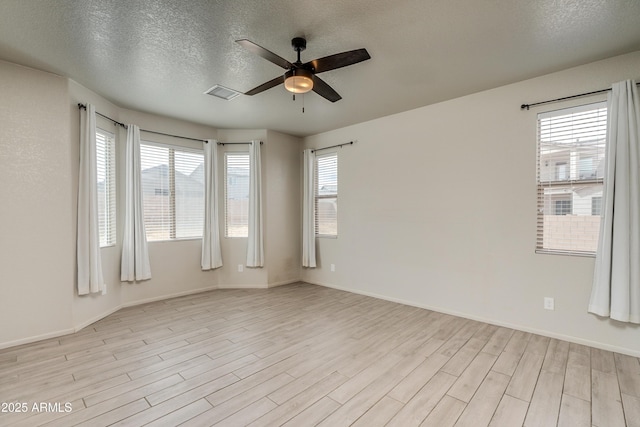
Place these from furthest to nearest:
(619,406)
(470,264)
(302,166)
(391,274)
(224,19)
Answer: (302,166), (391,274), (470,264), (224,19), (619,406)

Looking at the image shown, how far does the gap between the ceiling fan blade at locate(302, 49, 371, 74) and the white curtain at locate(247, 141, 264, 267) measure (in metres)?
2.94

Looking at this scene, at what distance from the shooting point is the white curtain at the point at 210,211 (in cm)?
484

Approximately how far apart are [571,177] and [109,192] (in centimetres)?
554

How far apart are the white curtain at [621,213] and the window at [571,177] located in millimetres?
172

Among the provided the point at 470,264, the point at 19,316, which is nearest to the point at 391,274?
the point at 470,264

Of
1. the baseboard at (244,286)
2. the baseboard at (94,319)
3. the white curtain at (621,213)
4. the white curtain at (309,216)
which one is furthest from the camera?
the white curtain at (309,216)

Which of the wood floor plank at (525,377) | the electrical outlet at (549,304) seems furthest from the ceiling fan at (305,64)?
the electrical outlet at (549,304)

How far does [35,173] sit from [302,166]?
3814 millimetres

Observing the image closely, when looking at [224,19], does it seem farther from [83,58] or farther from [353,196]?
[353,196]

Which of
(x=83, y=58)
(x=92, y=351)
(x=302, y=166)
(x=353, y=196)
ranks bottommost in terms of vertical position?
(x=92, y=351)

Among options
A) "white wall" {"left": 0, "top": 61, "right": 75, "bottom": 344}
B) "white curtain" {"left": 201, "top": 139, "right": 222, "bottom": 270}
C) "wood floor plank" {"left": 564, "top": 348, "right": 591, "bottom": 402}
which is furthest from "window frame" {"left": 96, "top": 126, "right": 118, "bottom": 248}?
"wood floor plank" {"left": 564, "top": 348, "right": 591, "bottom": 402}

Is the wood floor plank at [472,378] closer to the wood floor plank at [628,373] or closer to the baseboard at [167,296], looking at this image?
the wood floor plank at [628,373]

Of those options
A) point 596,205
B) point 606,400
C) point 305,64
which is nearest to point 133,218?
point 305,64

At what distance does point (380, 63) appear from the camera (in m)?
2.82
